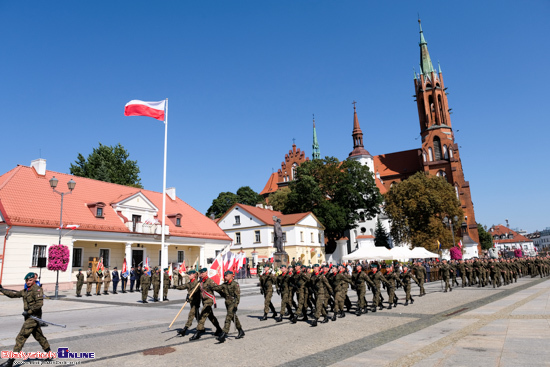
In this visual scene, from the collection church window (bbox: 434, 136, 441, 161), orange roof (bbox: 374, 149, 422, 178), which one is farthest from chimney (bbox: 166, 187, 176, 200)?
orange roof (bbox: 374, 149, 422, 178)

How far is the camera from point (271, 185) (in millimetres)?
93625

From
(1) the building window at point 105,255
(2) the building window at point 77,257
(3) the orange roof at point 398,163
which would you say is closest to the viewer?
(2) the building window at point 77,257

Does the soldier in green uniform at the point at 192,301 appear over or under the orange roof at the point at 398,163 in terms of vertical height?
under

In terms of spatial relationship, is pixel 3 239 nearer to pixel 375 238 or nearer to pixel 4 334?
pixel 4 334

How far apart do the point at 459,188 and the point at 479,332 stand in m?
67.9

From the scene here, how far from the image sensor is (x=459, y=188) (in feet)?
231

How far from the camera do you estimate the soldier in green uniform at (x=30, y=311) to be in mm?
6879

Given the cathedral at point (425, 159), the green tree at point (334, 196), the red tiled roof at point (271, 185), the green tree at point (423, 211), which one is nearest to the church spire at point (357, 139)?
the cathedral at point (425, 159)

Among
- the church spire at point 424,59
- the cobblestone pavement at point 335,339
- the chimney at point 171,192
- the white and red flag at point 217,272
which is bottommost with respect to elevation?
the cobblestone pavement at point 335,339

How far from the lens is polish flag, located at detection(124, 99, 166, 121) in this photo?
1979 cm

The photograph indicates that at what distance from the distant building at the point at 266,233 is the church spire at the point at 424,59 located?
1837 inches

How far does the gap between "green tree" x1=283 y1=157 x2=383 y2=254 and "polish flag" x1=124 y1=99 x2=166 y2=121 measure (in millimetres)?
38881

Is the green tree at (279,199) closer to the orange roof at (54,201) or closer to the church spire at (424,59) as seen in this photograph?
the orange roof at (54,201)

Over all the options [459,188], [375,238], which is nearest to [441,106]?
[459,188]
